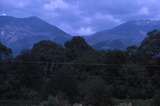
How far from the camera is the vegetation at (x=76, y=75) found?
50625 mm

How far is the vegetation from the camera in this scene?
5062 cm

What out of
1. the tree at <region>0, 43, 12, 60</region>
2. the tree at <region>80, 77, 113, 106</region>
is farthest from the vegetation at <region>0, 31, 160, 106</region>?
the tree at <region>0, 43, 12, 60</region>

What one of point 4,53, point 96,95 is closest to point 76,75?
point 96,95

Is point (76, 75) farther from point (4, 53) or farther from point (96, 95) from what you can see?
point (4, 53)

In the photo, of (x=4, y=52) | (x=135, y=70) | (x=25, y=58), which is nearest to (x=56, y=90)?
(x=25, y=58)

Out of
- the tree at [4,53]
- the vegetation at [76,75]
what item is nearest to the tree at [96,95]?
the vegetation at [76,75]

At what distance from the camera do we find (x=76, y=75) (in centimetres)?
5388

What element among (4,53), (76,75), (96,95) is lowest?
(96,95)

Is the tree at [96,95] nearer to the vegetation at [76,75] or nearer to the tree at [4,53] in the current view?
the vegetation at [76,75]

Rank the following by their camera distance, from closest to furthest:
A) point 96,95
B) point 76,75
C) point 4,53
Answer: point 96,95 < point 76,75 < point 4,53

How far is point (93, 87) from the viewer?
148 ft

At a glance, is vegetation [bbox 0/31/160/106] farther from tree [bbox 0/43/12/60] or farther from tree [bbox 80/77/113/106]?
tree [bbox 0/43/12/60]

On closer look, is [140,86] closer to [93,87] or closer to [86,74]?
[86,74]

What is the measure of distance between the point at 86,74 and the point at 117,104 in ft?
36.7
